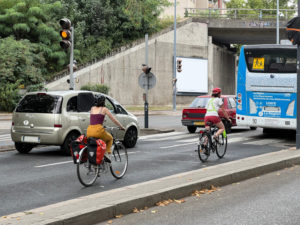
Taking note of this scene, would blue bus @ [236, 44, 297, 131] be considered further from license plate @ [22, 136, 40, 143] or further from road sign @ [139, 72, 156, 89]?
license plate @ [22, 136, 40, 143]

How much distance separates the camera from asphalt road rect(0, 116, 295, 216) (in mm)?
7926

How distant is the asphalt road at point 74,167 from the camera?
7.93 m

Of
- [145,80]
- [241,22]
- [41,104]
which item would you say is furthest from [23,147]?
[241,22]

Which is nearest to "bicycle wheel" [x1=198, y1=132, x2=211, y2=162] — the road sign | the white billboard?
the road sign

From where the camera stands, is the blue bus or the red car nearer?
the blue bus

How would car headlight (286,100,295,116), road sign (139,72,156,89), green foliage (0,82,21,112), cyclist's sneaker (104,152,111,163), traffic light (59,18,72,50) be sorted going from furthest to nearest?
green foliage (0,82,21,112), road sign (139,72,156,89), car headlight (286,100,295,116), traffic light (59,18,72,50), cyclist's sneaker (104,152,111,163)

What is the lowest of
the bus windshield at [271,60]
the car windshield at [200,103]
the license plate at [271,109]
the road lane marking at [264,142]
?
the road lane marking at [264,142]

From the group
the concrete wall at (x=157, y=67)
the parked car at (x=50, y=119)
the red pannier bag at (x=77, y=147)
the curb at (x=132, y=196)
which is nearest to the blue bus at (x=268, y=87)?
the parked car at (x=50, y=119)

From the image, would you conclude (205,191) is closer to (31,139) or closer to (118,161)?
(118,161)

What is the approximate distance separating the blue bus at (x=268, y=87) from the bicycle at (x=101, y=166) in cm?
856

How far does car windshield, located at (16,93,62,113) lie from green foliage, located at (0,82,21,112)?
2209 cm

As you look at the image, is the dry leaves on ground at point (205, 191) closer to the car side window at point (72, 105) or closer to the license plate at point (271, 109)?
the car side window at point (72, 105)

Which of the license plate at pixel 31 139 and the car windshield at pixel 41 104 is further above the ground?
the car windshield at pixel 41 104

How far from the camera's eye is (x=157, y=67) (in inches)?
1912
